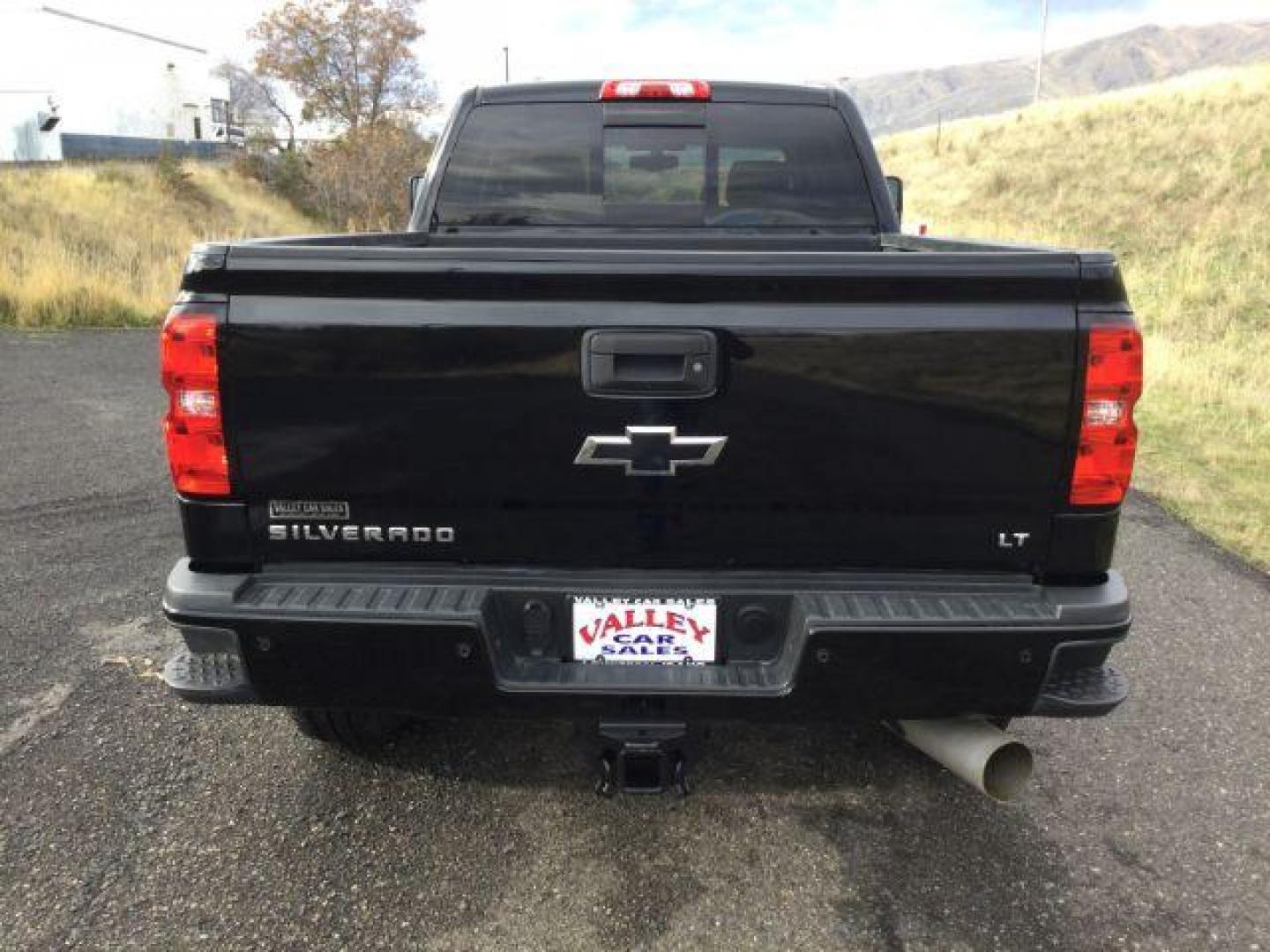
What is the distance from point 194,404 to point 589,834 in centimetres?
156

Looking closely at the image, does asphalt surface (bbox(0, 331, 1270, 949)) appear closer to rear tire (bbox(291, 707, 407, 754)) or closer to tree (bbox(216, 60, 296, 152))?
rear tire (bbox(291, 707, 407, 754))

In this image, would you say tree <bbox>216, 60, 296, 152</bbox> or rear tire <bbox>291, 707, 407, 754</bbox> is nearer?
rear tire <bbox>291, 707, 407, 754</bbox>

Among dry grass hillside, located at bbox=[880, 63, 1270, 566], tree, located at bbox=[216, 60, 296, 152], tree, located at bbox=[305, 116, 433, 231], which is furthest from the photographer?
tree, located at bbox=[216, 60, 296, 152]

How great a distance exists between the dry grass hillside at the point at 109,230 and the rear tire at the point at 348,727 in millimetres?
12277

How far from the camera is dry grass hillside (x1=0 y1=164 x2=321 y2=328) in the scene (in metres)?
12.9

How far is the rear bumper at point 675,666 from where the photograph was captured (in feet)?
6.77

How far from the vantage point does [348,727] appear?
9.31ft

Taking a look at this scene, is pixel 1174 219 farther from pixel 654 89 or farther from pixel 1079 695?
pixel 1079 695

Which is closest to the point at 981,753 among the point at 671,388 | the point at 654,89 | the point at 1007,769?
the point at 1007,769

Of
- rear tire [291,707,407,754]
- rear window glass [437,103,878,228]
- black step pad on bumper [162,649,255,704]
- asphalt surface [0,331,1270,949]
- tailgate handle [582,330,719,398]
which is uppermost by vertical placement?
rear window glass [437,103,878,228]

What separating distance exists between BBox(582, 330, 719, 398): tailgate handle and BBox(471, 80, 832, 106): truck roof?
7.07 ft

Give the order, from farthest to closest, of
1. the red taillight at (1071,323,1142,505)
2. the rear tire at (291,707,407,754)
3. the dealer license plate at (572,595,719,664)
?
the rear tire at (291,707,407,754) < the dealer license plate at (572,595,719,664) < the red taillight at (1071,323,1142,505)

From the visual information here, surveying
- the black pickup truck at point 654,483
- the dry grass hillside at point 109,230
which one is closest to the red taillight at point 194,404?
the black pickup truck at point 654,483

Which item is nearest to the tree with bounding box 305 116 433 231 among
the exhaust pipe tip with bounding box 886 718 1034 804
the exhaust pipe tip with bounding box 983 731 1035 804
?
the exhaust pipe tip with bounding box 886 718 1034 804
